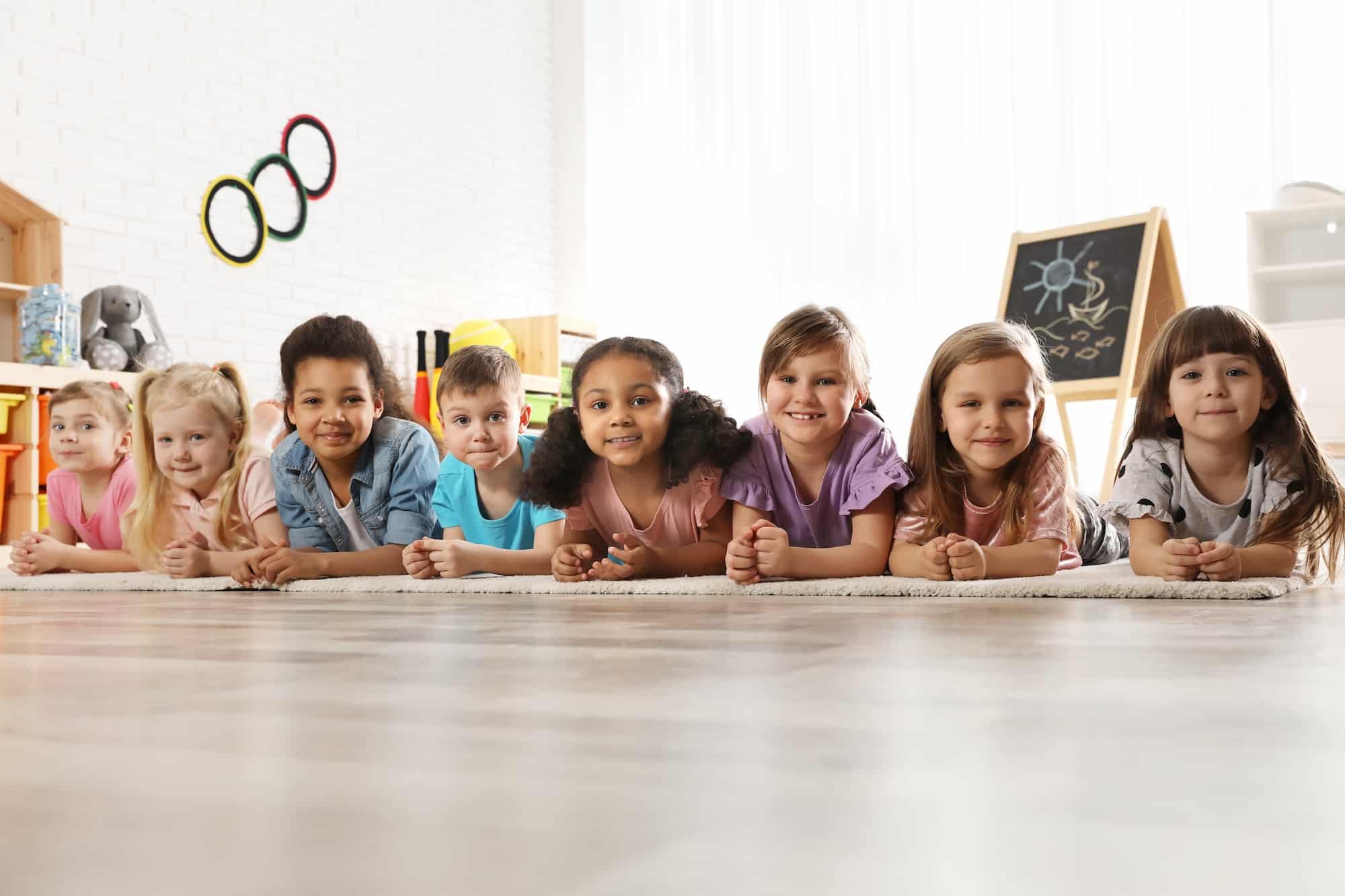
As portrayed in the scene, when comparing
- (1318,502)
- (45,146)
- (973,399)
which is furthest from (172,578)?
(45,146)

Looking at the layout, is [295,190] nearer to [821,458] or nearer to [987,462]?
[821,458]

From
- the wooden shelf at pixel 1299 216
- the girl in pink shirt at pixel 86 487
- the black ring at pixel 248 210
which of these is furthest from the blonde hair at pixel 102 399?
the wooden shelf at pixel 1299 216

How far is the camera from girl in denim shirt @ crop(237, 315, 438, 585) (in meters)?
2.03

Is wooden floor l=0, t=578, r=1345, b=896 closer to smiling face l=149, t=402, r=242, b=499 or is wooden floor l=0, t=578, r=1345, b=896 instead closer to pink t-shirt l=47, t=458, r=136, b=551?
smiling face l=149, t=402, r=242, b=499

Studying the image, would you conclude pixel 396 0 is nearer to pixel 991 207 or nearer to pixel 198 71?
pixel 198 71

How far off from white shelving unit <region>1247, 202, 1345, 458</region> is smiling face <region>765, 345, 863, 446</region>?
2885 mm

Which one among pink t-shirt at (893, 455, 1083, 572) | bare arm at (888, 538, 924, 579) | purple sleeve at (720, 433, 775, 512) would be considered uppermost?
purple sleeve at (720, 433, 775, 512)

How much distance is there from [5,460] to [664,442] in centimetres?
222

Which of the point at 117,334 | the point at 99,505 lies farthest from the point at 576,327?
the point at 99,505

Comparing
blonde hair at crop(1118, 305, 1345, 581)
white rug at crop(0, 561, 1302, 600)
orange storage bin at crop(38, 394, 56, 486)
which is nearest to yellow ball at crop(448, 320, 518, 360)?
orange storage bin at crop(38, 394, 56, 486)

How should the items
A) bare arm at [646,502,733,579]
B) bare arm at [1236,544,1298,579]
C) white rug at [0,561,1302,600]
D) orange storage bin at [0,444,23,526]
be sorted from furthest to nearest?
orange storage bin at [0,444,23,526]
bare arm at [646,502,733,579]
bare arm at [1236,544,1298,579]
white rug at [0,561,1302,600]

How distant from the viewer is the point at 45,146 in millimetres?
3744

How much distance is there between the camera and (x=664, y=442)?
1.83m

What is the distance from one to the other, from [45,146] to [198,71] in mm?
705
